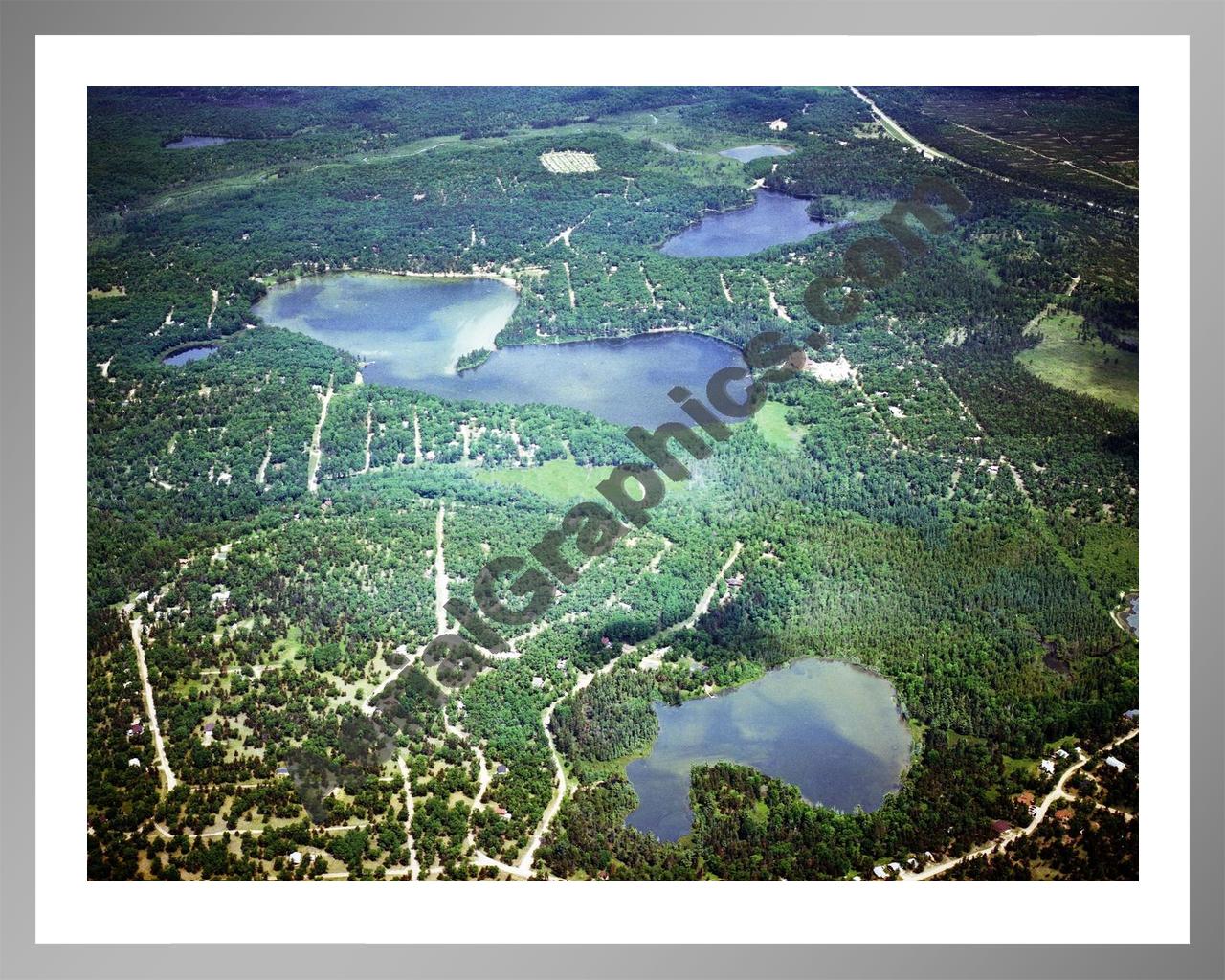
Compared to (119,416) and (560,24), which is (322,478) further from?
(560,24)

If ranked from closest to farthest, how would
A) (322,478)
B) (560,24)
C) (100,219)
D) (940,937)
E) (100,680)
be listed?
(560,24), (940,937), (100,680), (322,478), (100,219)

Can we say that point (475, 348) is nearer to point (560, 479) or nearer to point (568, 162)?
point (560, 479)

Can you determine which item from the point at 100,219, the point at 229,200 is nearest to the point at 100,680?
the point at 100,219

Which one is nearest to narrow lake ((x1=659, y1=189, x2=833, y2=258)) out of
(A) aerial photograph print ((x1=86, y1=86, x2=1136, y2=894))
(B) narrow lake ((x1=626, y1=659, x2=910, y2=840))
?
(A) aerial photograph print ((x1=86, y1=86, x2=1136, y2=894))

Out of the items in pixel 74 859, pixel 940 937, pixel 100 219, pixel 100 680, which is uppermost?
pixel 100 219

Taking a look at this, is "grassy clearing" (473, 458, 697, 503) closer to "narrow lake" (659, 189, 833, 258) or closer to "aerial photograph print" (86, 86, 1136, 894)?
"aerial photograph print" (86, 86, 1136, 894)

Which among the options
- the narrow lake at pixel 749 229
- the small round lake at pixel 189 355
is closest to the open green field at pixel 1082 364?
the narrow lake at pixel 749 229
